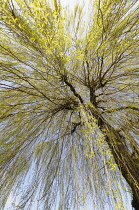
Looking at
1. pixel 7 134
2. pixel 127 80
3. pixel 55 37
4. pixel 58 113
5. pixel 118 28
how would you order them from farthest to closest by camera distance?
pixel 58 113
pixel 127 80
pixel 7 134
pixel 118 28
pixel 55 37

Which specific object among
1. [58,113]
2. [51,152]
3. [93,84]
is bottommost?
[51,152]

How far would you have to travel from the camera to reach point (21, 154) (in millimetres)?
1715

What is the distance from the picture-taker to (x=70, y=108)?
1895 millimetres

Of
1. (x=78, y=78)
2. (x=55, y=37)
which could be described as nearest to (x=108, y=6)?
(x=55, y=37)

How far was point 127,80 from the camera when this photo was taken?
1783 mm

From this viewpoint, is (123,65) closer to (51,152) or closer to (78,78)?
(78,78)

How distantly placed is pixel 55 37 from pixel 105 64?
83 centimetres

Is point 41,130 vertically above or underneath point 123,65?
underneath

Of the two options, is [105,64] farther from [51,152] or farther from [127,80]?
[51,152]

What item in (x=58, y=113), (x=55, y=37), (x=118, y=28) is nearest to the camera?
(x=55, y=37)

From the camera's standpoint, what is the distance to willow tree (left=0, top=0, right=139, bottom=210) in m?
1.26

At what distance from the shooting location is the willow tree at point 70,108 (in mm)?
1256

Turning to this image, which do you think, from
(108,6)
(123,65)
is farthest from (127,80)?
(108,6)

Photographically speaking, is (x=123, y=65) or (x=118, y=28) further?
(x=123, y=65)
